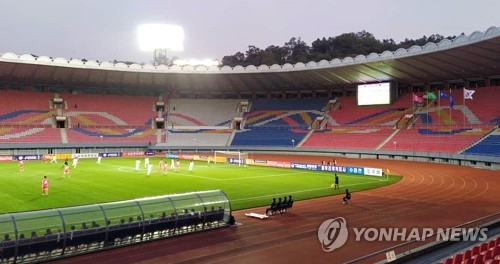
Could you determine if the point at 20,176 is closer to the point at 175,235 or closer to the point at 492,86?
the point at 175,235

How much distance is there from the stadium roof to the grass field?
1928 cm

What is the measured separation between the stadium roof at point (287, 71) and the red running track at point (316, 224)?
19.3 m

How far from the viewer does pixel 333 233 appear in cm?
1880

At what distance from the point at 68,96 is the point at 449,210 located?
66.4 metres

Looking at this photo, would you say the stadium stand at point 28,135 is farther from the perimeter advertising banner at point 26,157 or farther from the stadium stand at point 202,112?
the stadium stand at point 202,112

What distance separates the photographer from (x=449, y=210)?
2286cm

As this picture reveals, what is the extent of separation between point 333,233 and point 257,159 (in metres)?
39.6

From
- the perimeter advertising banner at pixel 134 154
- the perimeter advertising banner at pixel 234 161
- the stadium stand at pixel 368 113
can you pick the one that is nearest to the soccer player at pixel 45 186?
the perimeter advertising banner at pixel 234 161

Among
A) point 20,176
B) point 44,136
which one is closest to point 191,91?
point 44,136

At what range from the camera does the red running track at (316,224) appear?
14898mm

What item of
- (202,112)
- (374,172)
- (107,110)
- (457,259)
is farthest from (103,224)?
(202,112)

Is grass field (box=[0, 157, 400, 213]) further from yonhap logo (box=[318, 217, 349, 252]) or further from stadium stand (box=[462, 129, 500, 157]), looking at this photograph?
stadium stand (box=[462, 129, 500, 157])

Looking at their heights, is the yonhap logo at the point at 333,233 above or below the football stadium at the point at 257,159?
below

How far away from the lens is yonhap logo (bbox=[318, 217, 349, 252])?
16484mm
